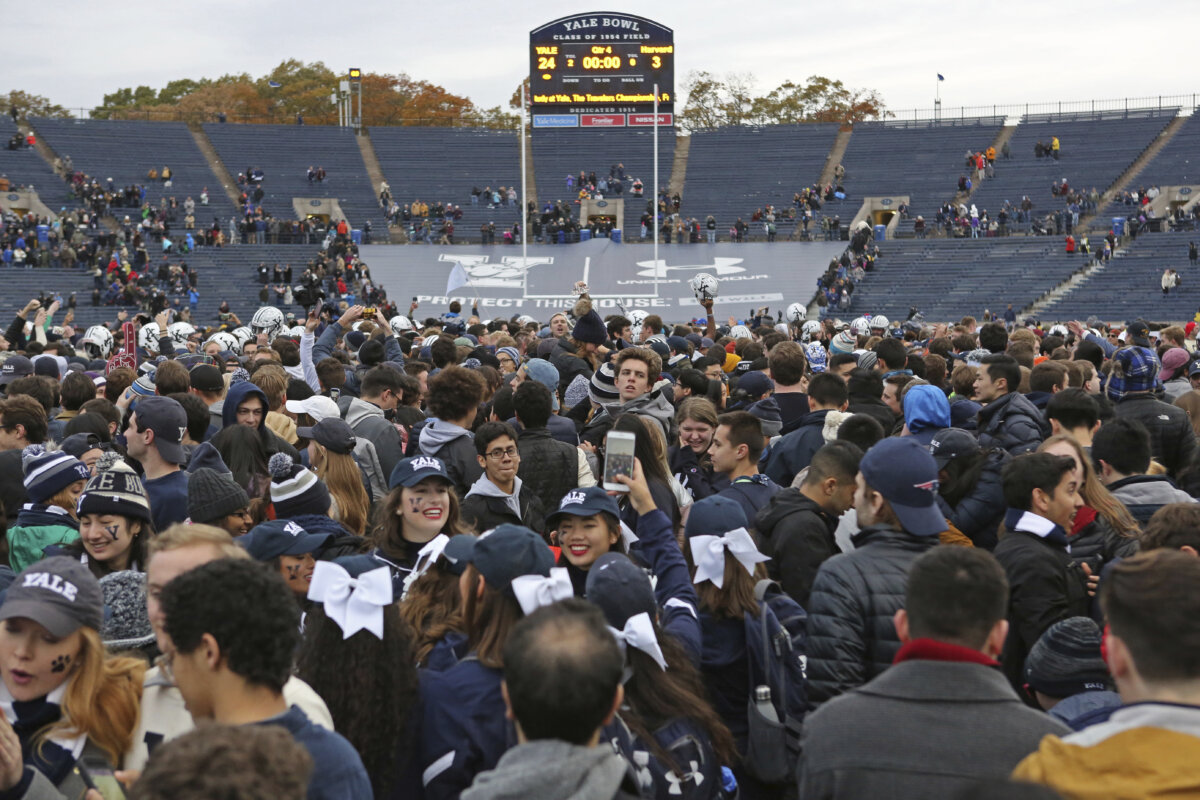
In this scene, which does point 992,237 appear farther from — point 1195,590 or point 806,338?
point 1195,590

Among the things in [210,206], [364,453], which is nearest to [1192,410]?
[364,453]

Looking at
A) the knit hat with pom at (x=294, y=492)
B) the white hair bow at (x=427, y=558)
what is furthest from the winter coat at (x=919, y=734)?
the knit hat with pom at (x=294, y=492)

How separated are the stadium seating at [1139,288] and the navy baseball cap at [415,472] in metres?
34.4

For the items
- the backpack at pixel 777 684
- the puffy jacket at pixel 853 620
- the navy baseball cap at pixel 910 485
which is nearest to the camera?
the puffy jacket at pixel 853 620

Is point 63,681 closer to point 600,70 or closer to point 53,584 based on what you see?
point 53,584

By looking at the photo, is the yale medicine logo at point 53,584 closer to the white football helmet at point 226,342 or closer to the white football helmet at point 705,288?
the white football helmet at point 226,342

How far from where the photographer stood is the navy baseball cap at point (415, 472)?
4602 millimetres

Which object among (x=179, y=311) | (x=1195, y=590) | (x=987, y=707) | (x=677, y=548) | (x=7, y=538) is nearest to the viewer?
(x=1195, y=590)

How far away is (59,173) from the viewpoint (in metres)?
43.3

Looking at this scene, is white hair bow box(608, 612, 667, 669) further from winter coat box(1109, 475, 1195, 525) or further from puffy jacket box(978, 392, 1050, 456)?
puffy jacket box(978, 392, 1050, 456)

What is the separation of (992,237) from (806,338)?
2681cm

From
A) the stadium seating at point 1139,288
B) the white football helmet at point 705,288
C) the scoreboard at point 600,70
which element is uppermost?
the scoreboard at point 600,70

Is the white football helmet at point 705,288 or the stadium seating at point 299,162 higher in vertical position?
the stadium seating at point 299,162

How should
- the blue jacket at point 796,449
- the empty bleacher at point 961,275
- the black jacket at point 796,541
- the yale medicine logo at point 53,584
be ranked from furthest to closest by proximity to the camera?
the empty bleacher at point 961,275 < the blue jacket at point 796,449 < the black jacket at point 796,541 < the yale medicine logo at point 53,584
